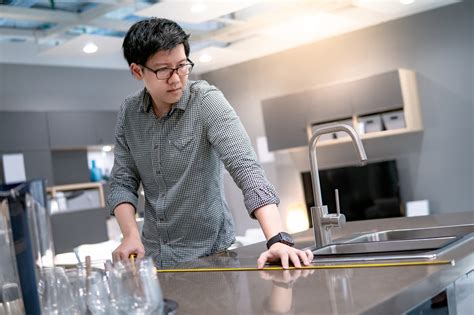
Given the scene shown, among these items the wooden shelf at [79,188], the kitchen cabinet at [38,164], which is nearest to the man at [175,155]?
the kitchen cabinet at [38,164]

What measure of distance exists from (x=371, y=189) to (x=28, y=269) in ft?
18.6

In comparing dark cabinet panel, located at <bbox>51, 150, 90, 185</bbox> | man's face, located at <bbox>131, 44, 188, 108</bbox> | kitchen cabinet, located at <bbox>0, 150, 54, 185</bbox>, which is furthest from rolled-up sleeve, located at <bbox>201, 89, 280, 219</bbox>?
dark cabinet panel, located at <bbox>51, 150, 90, 185</bbox>

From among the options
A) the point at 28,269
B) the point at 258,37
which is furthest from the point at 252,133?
the point at 28,269

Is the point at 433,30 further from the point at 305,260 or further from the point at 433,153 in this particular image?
the point at 305,260

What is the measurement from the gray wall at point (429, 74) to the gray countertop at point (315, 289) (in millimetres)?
4723

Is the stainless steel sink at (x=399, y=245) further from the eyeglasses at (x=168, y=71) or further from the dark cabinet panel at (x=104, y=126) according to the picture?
the dark cabinet panel at (x=104, y=126)

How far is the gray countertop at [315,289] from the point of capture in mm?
1105

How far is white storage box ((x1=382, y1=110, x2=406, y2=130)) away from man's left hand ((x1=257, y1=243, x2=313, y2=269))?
469 cm

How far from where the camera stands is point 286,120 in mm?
6816

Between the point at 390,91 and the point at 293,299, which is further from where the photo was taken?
the point at 390,91

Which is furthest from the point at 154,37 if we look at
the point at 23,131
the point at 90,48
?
the point at 23,131

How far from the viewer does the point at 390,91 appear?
609 cm

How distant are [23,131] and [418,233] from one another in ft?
16.2

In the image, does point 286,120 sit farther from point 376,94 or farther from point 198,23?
point 198,23
